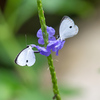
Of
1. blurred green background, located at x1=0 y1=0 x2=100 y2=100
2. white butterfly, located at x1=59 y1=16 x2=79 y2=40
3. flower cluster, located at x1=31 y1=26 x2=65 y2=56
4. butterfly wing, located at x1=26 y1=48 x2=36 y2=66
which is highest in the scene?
blurred green background, located at x1=0 y1=0 x2=100 y2=100

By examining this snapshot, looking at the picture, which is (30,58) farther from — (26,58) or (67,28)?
(67,28)

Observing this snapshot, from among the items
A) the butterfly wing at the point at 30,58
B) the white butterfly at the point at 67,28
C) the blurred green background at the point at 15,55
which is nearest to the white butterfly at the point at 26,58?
the butterfly wing at the point at 30,58

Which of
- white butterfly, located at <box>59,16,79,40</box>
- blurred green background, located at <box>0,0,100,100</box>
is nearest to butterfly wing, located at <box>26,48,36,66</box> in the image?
white butterfly, located at <box>59,16,79,40</box>

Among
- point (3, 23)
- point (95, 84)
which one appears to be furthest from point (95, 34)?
point (3, 23)

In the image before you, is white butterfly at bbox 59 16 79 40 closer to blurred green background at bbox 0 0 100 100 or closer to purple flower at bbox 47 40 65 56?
purple flower at bbox 47 40 65 56

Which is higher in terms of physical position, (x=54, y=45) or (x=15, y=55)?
(x=15, y=55)

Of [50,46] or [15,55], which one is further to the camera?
[15,55]

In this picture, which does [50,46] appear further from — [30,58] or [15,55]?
[15,55]

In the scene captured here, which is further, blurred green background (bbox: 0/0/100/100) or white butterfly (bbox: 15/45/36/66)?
blurred green background (bbox: 0/0/100/100)

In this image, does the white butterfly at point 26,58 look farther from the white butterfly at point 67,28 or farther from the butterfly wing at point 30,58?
the white butterfly at point 67,28

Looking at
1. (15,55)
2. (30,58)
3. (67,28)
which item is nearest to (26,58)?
(30,58)

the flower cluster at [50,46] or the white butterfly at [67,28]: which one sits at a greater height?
the white butterfly at [67,28]

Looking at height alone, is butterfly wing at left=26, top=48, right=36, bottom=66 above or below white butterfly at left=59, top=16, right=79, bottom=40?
below
